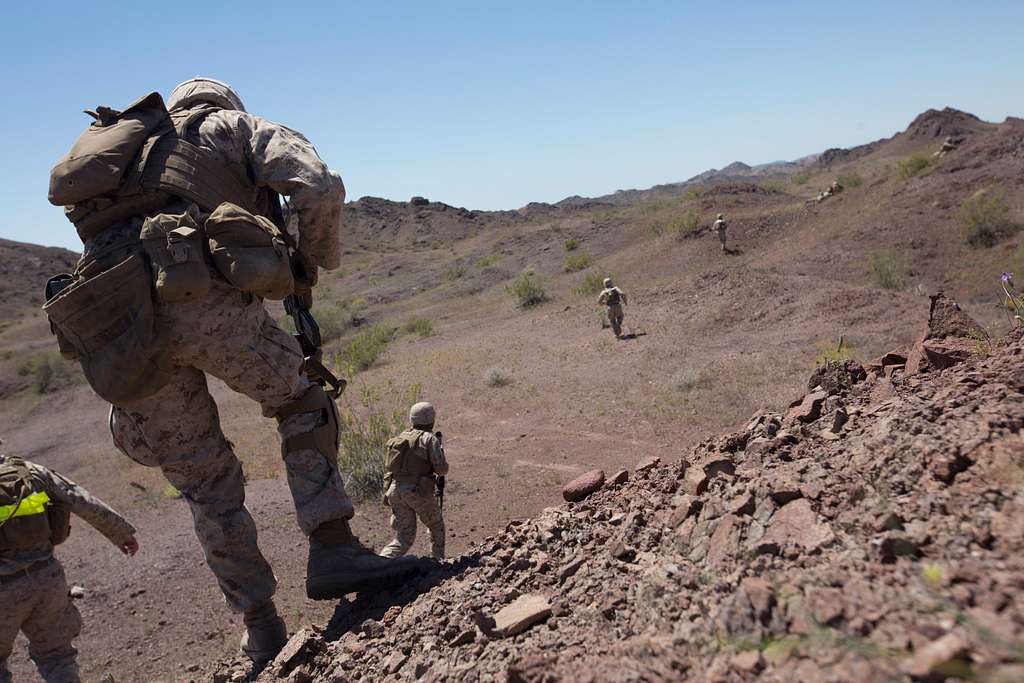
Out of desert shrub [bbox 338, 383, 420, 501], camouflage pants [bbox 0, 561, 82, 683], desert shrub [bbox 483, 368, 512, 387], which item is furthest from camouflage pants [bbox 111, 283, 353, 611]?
desert shrub [bbox 483, 368, 512, 387]

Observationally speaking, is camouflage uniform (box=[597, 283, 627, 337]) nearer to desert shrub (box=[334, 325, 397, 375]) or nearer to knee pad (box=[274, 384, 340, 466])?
desert shrub (box=[334, 325, 397, 375])

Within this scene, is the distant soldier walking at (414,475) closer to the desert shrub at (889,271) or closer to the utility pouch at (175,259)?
the utility pouch at (175,259)

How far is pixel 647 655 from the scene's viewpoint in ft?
6.11

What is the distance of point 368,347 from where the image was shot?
18453mm

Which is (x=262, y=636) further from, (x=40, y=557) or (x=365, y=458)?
(x=365, y=458)

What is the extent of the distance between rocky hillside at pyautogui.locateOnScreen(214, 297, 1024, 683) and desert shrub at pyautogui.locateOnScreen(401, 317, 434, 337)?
17.7 metres

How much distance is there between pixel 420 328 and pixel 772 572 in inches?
789

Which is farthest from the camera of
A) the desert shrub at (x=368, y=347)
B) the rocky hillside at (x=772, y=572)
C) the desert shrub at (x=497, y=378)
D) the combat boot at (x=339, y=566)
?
the desert shrub at (x=368, y=347)

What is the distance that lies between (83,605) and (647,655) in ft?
18.3

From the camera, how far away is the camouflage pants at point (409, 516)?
518 cm

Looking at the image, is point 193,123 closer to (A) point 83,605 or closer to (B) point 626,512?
(B) point 626,512

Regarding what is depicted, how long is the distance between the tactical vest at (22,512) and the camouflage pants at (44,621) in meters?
0.16

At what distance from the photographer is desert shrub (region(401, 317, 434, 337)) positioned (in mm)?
21281

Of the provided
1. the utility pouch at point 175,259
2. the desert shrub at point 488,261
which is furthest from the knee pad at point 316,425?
the desert shrub at point 488,261
